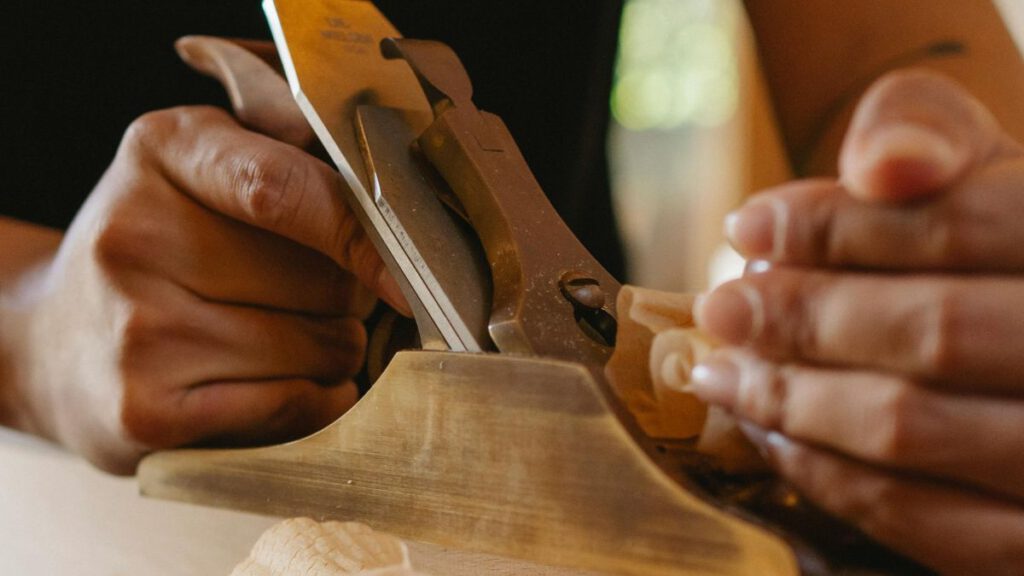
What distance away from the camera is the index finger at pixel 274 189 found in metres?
0.92

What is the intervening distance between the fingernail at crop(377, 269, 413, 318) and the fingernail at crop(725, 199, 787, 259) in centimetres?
44

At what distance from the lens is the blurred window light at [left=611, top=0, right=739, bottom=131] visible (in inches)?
131

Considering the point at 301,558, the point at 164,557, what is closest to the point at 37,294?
the point at 164,557

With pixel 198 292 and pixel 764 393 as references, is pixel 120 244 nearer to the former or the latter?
pixel 198 292

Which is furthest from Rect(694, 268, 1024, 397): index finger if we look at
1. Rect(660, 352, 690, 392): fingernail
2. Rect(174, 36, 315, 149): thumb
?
Rect(174, 36, 315, 149): thumb

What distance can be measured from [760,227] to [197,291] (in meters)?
0.72

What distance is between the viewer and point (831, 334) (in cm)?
52

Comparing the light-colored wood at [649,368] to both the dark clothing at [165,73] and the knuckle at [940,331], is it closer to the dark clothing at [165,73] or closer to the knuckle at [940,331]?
the knuckle at [940,331]

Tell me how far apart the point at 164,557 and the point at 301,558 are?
250mm

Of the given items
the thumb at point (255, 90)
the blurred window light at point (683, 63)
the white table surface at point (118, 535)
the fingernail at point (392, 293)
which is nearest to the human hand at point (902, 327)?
the white table surface at point (118, 535)

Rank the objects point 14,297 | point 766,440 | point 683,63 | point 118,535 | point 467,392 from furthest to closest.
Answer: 1. point 683,63
2. point 14,297
3. point 118,535
4. point 467,392
5. point 766,440

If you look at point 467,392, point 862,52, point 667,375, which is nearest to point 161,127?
point 467,392

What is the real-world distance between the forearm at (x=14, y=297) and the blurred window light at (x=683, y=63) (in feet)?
7.77

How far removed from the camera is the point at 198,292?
1028 millimetres
